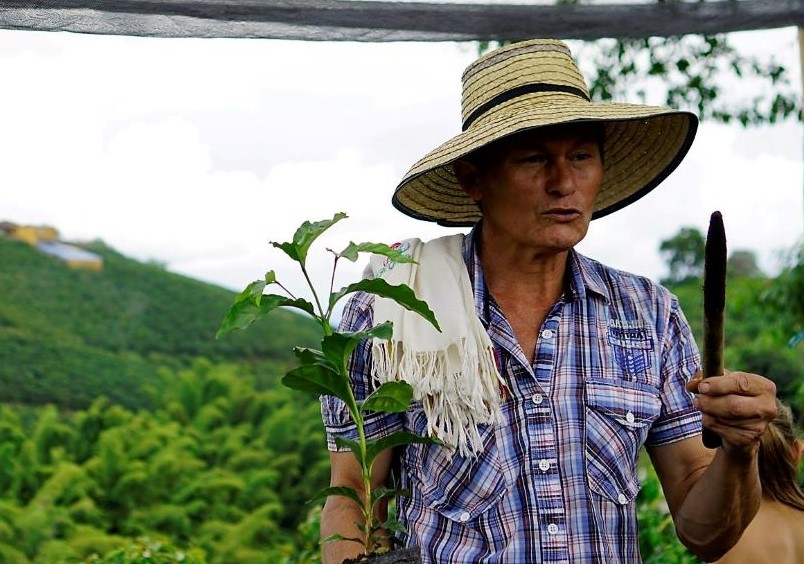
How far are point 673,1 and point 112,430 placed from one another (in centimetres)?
461

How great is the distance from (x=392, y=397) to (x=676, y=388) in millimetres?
673

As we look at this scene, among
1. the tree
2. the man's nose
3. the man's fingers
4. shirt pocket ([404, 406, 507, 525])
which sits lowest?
shirt pocket ([404, 406, 507, 525])

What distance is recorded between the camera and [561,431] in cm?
213

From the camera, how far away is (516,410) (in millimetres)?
2145

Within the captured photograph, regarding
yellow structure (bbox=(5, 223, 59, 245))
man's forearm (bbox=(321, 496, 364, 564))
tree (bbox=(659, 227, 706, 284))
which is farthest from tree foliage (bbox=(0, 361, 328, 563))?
tree (bbox=(659, 227, 706, 284))

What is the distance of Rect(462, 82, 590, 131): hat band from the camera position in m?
2.25

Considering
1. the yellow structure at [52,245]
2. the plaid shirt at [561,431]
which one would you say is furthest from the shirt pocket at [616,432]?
the yellow structure at [52,245]

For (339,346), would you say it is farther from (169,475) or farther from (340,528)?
(169,475)

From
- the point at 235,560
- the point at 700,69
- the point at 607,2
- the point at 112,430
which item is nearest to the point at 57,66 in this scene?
the point at 112,430

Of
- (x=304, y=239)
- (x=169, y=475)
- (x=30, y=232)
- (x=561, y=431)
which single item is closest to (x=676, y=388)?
(x=561, y=431)

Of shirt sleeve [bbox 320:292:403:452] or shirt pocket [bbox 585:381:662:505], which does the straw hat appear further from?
shirt pocket [bbox 585:381:662:505]

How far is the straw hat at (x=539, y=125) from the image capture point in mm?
2129

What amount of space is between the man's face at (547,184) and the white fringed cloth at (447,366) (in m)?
0.20

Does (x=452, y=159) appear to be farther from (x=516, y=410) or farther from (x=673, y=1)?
(x=673, y=1)
